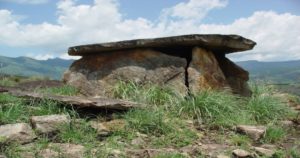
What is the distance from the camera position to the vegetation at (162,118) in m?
6.92

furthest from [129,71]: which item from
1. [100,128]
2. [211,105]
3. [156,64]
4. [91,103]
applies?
[100,128]

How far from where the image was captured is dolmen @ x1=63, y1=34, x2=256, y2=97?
9.92 m

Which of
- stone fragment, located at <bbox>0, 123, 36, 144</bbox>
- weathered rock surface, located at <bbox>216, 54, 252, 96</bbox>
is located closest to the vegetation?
stone fragment, located at <bbox>0, 123, 36, 144</bbox>

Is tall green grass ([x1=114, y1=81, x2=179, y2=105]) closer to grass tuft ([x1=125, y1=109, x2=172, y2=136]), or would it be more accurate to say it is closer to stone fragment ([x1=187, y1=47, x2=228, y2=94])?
stone fragment ([x1=187, y1=47, x2=228, y2=94])

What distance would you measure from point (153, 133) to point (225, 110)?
1923 mm

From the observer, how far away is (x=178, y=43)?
33.1 ft

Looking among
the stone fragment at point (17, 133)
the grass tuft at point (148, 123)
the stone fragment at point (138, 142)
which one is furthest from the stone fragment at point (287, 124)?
the stone fragment at point (17, 133)

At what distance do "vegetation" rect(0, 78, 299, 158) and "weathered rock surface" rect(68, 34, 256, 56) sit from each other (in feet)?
2.89

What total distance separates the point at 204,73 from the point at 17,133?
4.67 metres

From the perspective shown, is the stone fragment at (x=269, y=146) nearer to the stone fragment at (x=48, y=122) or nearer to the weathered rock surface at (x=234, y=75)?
the stone fragment at (x=48, y=122)

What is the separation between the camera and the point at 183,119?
27.5 ft

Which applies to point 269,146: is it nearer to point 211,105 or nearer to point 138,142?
point 211,105

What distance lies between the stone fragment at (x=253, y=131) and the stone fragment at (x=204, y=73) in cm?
185

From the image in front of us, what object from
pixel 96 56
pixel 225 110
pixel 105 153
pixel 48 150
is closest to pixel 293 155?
pixel 225 110
